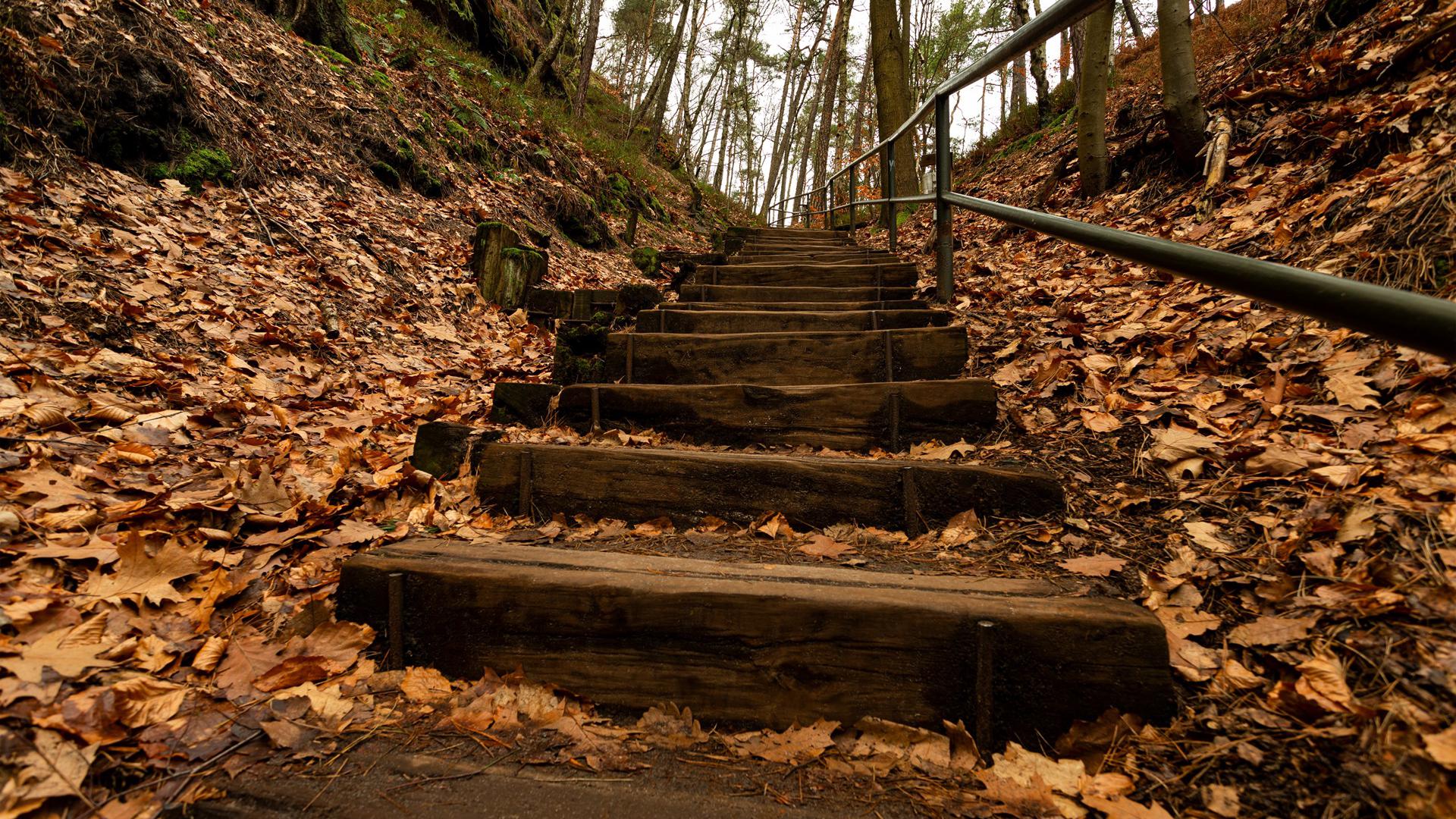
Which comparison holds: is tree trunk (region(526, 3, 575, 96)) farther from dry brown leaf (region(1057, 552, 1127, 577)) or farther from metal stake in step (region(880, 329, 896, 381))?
dry brown leaf (region(1057, 552, 1127, 577))

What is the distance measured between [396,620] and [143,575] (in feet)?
2.14

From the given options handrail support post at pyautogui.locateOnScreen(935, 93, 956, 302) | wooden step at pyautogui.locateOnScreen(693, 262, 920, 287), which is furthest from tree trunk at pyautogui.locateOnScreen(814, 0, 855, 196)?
handrail support post at pyautogui.locateOnScreen(935, 93, 956, 302)

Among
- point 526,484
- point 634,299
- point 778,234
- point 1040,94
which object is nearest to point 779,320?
point 634,299

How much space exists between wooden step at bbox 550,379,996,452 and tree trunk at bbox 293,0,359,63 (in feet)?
19.8

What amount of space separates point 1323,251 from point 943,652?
214cm

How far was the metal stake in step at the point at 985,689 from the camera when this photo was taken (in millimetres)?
1115

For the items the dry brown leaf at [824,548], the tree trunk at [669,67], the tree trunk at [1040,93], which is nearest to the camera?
the dry brown leaf at [824,548]

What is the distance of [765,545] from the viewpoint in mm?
1661

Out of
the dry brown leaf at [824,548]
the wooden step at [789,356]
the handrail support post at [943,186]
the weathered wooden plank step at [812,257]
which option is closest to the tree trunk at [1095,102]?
the weathered wooden plank step at [812,257]

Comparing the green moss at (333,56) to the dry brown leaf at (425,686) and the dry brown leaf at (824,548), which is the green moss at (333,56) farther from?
the dry brown leaf at (824,548)

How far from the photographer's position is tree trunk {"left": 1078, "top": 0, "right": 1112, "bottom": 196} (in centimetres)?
477

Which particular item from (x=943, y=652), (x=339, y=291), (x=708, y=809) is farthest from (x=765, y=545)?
(x=339, y=291)

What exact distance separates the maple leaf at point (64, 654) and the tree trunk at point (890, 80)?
8278 millimetres

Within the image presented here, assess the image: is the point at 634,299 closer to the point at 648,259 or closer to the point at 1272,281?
the point at 648,259
